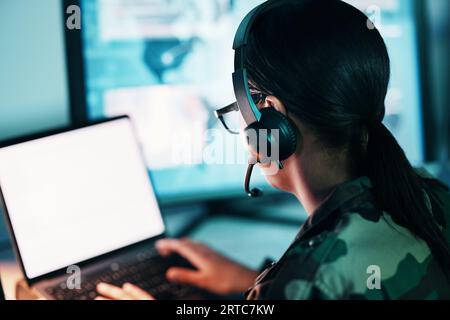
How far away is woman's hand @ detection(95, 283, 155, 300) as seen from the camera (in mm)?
860

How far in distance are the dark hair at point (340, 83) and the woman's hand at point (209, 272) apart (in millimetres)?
400

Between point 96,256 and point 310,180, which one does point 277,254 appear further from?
point 310,180

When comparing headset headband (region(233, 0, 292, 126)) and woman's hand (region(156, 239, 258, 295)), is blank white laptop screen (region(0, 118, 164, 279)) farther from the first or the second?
headset headband (region(233, 0, 292, 126))

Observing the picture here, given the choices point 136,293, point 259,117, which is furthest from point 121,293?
point 259,117

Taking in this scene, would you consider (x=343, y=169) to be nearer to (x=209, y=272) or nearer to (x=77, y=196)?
(x=209, y=272)

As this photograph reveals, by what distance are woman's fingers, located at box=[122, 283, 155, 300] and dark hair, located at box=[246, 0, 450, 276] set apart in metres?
0.39

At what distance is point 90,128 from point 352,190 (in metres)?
0.57

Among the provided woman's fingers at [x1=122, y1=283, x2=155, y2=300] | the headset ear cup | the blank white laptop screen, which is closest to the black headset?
the headset ear cup

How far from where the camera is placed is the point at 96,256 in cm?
101

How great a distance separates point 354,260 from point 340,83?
0.19 metres

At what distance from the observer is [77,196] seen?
1020mm

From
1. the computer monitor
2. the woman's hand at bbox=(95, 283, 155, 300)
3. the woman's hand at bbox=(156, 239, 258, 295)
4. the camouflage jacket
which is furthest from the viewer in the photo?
the computer monitor

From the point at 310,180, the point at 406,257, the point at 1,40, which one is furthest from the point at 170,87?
the point at 406,257

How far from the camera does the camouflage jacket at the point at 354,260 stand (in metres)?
0.56
